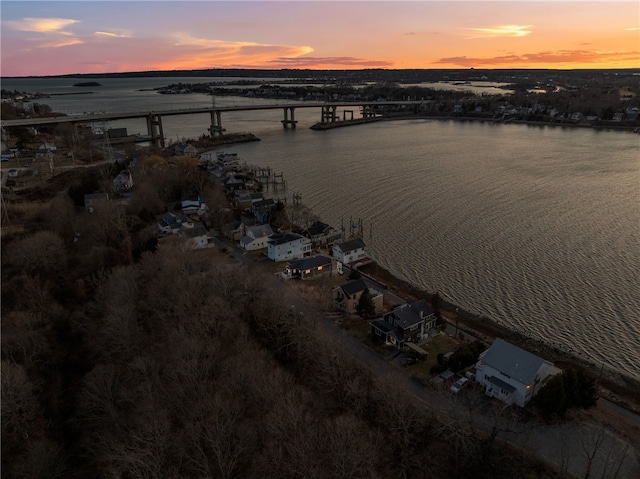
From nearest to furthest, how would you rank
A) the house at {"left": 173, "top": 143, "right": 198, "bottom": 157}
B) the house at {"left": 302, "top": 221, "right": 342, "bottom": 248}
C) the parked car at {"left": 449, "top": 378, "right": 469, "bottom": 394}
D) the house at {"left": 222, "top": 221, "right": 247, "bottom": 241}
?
the parked car at {"left": 449, "top": 378, "right": 469, "bottom": 394} < the house at {"left": 302, "top": 221, "right": 342, "bottom": 248} < the house at {"left": 222, "top": 221, "right": 247, "bottom": 241} < the house at {"left": 173, "top": 143, "right": 198, "bottom": 157}

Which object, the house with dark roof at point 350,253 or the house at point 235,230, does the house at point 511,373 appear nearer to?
the house with dark roof at point 350,253

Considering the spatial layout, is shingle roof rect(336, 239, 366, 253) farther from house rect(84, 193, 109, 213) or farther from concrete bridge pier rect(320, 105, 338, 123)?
concrete bridge pier rect(320, 105, 338, 123)

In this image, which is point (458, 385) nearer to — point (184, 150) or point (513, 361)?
point (513, 361)

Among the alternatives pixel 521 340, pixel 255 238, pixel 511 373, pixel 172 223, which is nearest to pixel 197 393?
pixel 511 373

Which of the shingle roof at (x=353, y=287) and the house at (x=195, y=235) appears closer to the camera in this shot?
the shingle roof at (x=353, y=287)

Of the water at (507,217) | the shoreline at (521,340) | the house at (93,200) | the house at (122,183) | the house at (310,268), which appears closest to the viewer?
the shoreline at (521,340)

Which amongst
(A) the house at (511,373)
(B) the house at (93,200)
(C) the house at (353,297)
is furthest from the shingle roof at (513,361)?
(B) the house at (93,200)

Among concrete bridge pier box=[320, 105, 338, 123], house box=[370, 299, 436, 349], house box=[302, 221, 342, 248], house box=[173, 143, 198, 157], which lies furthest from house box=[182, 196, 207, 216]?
concrete bridge pier box=[320, 105, 338, 123]
